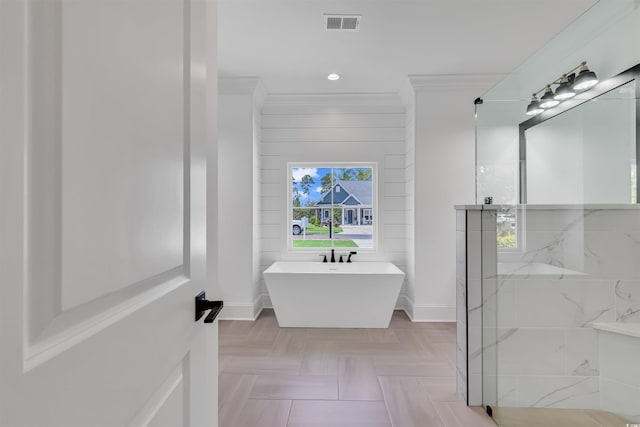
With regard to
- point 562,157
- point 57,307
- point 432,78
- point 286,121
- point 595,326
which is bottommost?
point 595,326

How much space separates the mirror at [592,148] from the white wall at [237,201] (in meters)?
2.76

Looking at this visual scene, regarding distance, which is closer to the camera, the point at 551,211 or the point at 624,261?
the point at 624,261

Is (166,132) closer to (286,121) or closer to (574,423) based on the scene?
(574,423)

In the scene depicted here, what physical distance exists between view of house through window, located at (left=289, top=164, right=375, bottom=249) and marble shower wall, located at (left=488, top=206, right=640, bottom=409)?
2390 millimetres

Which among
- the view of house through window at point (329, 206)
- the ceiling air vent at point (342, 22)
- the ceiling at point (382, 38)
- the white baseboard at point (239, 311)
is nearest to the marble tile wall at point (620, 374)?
the ceiling at point (382, 38)

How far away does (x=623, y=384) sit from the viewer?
1510 millimetres

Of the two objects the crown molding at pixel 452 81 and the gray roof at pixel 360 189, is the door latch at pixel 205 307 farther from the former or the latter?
the gray roof at pixel 360 189

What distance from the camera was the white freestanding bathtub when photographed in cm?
336

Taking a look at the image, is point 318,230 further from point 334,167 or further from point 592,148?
point 592,148

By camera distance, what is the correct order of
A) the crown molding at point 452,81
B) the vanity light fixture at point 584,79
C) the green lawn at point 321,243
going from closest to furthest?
the vanity light fixture at point 584,79, the crown molding at point 452,81, the green lawn at point 321,243

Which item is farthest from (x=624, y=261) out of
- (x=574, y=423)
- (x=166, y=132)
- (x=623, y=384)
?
(x=166, y=132)

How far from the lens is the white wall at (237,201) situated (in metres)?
3.78

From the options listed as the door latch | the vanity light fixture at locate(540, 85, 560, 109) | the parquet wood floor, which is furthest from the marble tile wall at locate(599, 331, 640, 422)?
the door latch

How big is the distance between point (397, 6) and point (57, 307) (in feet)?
9.01
